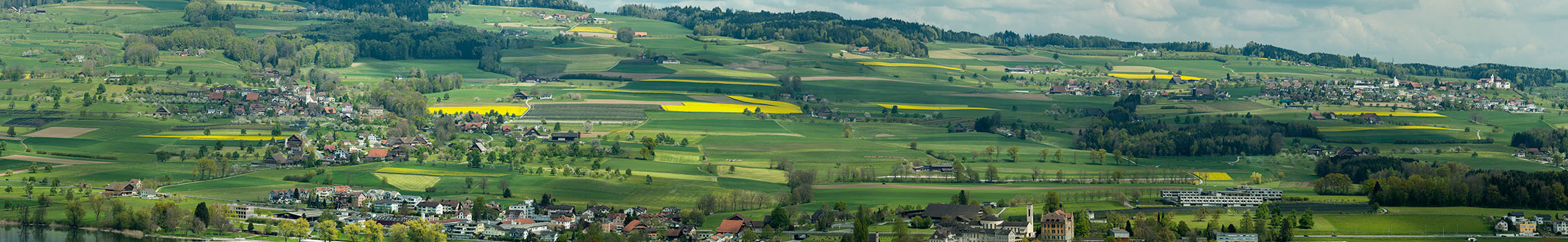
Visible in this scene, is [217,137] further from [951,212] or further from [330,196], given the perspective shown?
[951,212]

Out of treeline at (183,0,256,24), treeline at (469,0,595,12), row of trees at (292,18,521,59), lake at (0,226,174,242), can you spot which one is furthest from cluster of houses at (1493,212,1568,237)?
treeline at (469,0,595,12)

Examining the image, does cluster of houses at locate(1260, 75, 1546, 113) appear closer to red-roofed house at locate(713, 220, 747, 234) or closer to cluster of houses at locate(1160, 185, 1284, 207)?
cluster of houses at locate(1160, 185, 1284, 207)

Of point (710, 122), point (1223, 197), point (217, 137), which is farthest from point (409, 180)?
point (1223, 197)

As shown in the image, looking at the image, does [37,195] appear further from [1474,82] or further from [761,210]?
[1474,82]

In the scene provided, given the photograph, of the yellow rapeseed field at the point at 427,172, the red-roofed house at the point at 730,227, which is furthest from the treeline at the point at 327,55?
the red-roofed house at the point at 730,227

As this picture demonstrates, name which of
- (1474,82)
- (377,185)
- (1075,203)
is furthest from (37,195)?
(1474,82)
